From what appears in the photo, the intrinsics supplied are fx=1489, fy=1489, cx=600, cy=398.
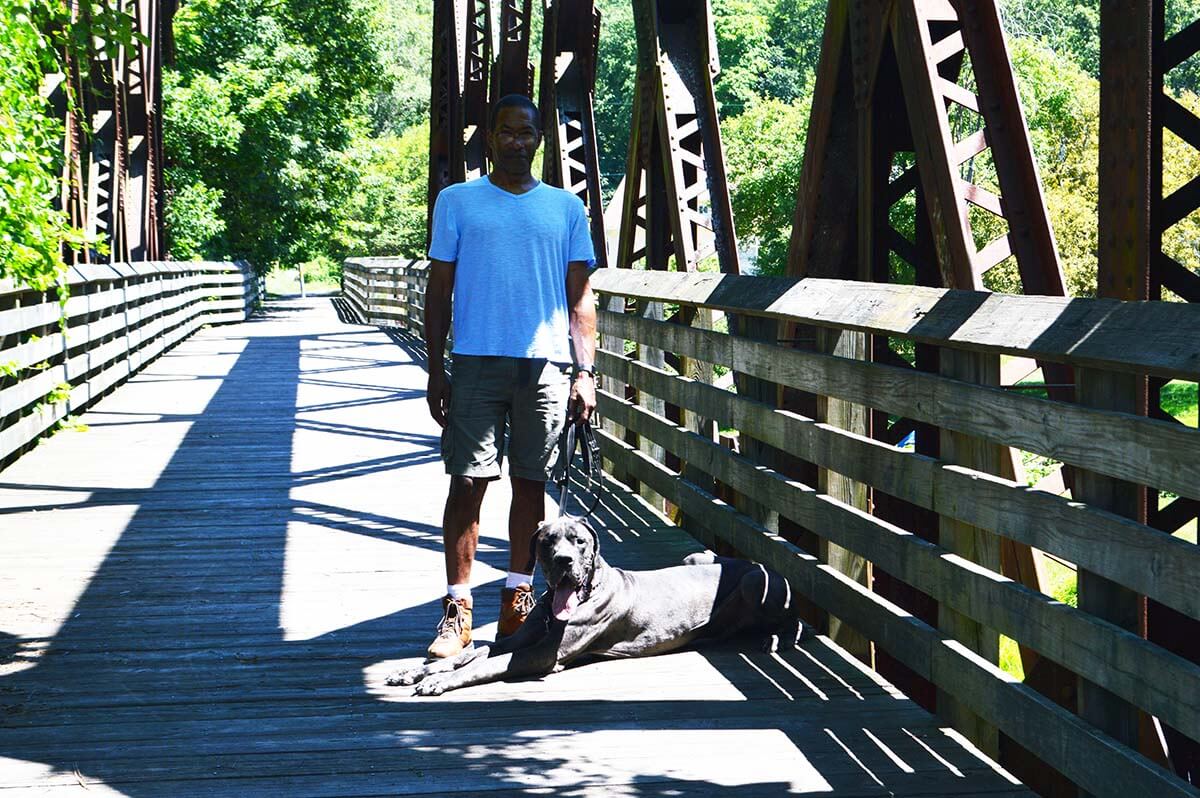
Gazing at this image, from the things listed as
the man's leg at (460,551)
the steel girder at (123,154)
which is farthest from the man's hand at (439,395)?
the steel girder at (123,154)

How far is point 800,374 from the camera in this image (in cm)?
548

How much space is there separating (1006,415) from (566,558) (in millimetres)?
1652

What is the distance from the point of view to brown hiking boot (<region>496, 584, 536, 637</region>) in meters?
5.39

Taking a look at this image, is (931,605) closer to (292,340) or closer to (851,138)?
(851,138)

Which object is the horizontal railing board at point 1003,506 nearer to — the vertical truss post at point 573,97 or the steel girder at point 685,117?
the steel girder at point 685,117

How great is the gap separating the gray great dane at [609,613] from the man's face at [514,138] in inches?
49.3

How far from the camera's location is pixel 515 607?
539cm

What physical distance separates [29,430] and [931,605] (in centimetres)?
756

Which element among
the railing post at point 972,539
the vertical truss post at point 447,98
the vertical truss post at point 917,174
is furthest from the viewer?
the vertical truss post at point 447,98

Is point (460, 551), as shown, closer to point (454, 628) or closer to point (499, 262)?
point (454, 628)

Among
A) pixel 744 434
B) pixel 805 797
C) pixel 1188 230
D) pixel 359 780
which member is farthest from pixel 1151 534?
pixel 1188 230

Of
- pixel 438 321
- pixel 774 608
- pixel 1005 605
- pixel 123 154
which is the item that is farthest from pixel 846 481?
pixel 123 154

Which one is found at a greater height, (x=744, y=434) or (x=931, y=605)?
(x=744, y=434)

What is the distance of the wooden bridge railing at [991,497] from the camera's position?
3117mm
